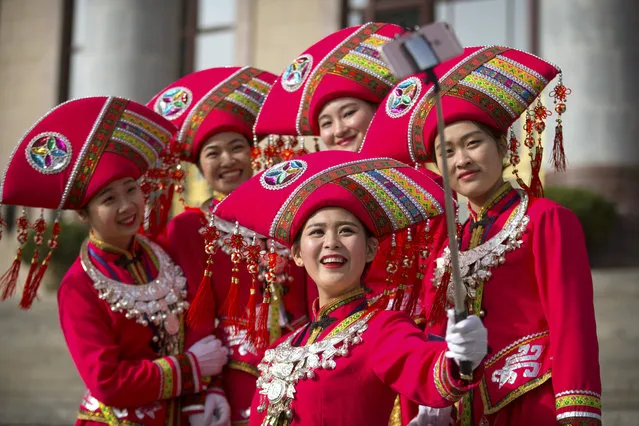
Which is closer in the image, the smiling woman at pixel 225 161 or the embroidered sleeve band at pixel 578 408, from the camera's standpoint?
the embroidered sleeve band at pixel 578 408

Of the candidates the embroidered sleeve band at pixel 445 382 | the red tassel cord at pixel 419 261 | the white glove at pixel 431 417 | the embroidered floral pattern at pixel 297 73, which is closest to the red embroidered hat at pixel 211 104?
the embroidered floral pattern at pixel 297 73

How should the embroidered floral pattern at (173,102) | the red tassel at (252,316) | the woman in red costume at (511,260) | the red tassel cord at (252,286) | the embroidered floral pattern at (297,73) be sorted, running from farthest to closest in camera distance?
the embroidered floral pattern at (173,102) → the embroidered floral pattern at (297,73) → the red tassel at (252,316) → the red tassel cord at (252,286) → the woman in red costume at (511,260)

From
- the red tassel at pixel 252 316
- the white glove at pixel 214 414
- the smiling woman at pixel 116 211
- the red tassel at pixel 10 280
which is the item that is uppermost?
the smiling woman at pixel 116 211

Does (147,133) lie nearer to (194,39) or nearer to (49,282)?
(49,282)

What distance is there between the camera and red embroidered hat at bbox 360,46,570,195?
344 centimetres

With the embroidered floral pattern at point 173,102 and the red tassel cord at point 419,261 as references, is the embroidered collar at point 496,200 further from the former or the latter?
the embroidered floral pattern at point 173,102

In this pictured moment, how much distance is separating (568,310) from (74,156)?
1807mm

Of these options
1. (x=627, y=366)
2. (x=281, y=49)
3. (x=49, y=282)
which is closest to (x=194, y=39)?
(x=281, y=49)

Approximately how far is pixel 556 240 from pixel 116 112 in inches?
66.5

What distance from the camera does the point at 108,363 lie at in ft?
12.3

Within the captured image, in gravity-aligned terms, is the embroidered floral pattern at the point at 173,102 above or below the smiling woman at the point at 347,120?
above

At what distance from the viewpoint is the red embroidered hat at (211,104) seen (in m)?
4.36

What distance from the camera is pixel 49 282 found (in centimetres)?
1069

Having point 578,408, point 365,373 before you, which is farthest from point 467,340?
point 578,408
